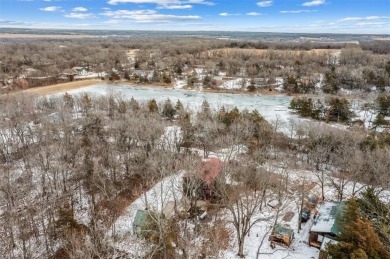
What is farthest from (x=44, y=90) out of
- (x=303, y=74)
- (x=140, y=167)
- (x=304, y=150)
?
(x=303, y=74)

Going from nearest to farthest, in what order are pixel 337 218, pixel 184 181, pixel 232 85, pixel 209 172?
1. pixel 337 218
2. pixel 209 172
3. pixel 184 181
4. pixel 232 85

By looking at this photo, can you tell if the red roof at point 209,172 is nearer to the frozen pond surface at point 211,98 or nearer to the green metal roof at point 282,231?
the green metal roof at point 282,231

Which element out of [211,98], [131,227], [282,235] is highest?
[211,98]

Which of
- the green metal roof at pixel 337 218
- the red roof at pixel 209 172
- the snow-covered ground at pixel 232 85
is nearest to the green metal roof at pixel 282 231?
the green metal roof at pixel 337 218

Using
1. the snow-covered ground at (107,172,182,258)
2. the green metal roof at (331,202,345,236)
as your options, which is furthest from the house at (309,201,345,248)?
the snow-covered ground at (107,172,182,258)

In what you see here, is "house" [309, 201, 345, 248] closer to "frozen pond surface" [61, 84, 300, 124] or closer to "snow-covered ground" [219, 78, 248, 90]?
"frozen pond surface" [61, 84, 300, 124]

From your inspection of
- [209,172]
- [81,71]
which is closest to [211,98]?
[209,172]

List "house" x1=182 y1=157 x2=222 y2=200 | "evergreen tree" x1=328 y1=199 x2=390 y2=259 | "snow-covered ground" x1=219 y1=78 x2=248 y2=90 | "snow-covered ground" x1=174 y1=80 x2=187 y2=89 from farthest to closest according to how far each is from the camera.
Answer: "snow-covered ground" x1=174 y1=80 x2=187 y2=89 < "snow-covered ground" x1=219 y1=78 x2=248 y2=90 < "house" x1=182 y1=157 x2=222 y2=200 < "evergreen tree" x1=328 y1=199 x2=390 y2=259

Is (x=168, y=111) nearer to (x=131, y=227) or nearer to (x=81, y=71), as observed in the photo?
(x=131, y=227)
